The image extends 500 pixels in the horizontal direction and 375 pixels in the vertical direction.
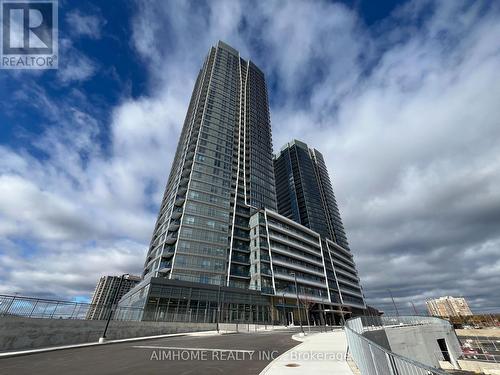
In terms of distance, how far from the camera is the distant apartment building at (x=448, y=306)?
16888 cm

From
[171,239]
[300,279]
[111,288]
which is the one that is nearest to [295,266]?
[300,279]

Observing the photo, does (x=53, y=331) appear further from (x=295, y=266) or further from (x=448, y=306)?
(x=448, y=306)

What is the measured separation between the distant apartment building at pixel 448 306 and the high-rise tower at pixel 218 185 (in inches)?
6873

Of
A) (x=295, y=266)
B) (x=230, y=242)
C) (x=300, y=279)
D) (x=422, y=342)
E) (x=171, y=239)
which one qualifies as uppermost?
(x=230, y=242)

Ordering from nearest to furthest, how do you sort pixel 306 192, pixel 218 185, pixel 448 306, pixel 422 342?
1. pixel 422 342
2. pixel 218 185
3. pixel 306 192
4. pixel 448 306

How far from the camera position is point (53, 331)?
16891 millimetres

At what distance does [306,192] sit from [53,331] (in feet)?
393

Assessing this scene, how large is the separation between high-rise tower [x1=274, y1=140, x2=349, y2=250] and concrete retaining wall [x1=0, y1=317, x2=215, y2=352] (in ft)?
327

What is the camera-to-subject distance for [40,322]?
16359mm

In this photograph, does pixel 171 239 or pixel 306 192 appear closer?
pixel 171 239

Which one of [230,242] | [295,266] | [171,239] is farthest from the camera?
[295,266]

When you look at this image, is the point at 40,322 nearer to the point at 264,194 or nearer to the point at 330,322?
the point at 264,194

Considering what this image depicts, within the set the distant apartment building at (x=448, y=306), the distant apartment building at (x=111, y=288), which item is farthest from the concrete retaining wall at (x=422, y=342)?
the distant apartment building at (x=448, y=306)

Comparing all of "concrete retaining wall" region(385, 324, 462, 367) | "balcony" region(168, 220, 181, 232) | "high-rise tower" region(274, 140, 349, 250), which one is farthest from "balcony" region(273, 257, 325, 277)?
"high-rise tower" region(274, 140, 349, 250)
